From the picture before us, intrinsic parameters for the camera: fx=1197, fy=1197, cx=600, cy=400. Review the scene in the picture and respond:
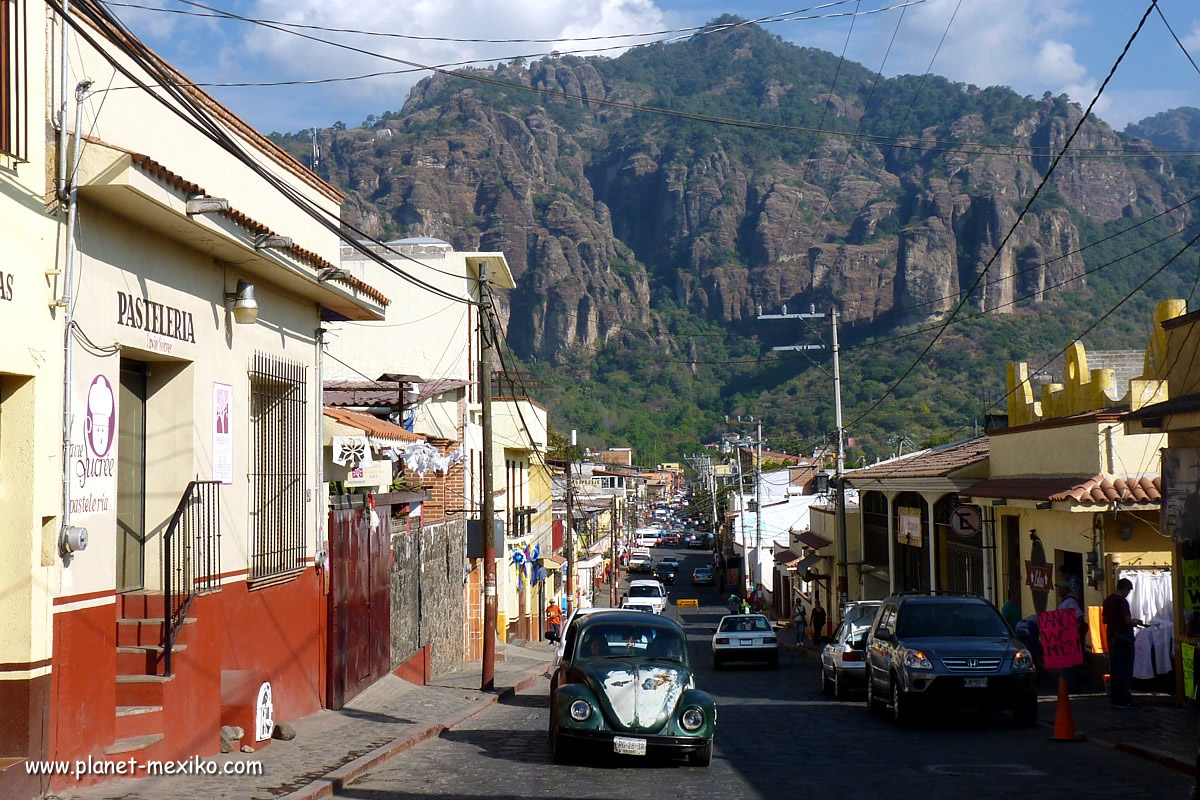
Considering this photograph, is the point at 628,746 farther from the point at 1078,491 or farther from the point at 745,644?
the point at 745,644

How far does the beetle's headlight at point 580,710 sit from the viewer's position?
40.1 ft

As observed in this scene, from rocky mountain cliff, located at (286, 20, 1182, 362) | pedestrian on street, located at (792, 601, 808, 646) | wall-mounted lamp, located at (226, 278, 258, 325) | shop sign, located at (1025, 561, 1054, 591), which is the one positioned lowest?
pedestrian on street, located at (792, 601, 808, 646)

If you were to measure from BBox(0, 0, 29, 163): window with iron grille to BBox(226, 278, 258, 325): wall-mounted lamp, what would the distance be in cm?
399

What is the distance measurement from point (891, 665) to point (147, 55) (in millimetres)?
11504

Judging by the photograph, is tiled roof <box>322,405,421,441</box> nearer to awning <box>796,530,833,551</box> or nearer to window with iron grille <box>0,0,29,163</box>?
window with iron grille <box>0,0,29,163</box>

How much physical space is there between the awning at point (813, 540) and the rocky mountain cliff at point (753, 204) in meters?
85.5

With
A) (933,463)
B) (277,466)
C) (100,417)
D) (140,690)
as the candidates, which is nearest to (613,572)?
(933,463)

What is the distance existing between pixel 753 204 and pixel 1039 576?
161 m

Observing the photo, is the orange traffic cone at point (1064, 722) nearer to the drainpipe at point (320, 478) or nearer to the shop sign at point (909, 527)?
the drainpipe at point (320, 478)

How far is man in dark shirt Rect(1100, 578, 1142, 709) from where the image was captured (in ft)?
51.7

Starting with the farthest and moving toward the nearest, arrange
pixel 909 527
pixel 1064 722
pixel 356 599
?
pixel 909 527
pixel 356 599
pixel 1064 722

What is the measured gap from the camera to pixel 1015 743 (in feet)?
43.9

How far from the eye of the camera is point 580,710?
12.2 meters

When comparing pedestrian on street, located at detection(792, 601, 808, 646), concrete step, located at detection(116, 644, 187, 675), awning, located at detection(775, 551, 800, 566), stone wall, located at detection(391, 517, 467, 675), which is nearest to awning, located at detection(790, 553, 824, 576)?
pedestrian on street, located at detection(792, 601, 808, 646)
